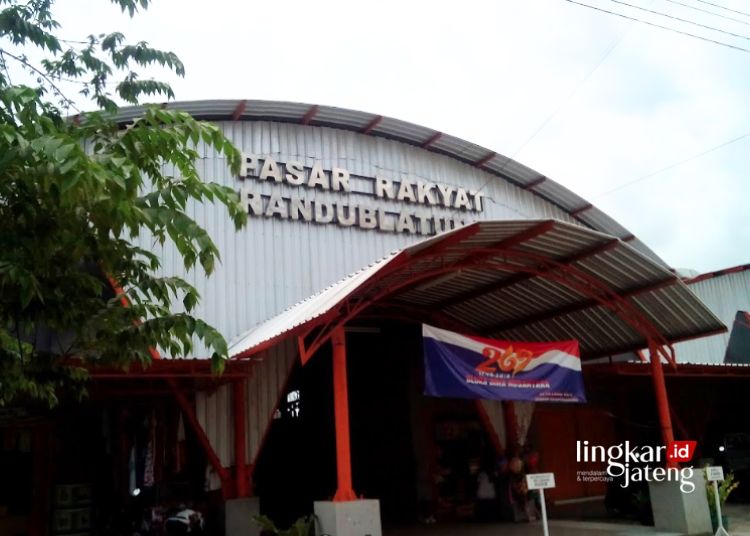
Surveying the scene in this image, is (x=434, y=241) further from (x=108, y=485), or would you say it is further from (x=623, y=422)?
(x=623, y=422)

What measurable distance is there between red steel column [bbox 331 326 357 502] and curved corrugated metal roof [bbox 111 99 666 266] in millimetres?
5903

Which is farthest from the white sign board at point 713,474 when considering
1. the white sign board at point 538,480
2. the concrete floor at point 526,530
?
the white sign board at point 538,480

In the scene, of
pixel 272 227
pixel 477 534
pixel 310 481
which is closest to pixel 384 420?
pixel 310 481

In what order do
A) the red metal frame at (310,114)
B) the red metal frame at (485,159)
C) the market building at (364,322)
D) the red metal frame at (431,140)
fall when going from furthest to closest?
the red metal frame at (485,159)
the red metal frame at (431,140)
the red metal frame at (310,114)
the market building at (364,322)

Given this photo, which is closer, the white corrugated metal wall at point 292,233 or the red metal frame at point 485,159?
the white corrugated metal wall at point 292,233

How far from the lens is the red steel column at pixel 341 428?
30.8 ft

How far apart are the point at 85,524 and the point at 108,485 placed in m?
1.62

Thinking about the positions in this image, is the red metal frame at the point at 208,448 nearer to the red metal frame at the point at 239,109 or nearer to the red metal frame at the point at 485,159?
the red metal frame at the point at 239,109

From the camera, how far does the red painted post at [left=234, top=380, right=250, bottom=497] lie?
11.4 meters

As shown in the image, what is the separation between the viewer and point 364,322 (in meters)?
16.1

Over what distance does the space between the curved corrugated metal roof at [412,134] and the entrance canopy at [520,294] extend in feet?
12.6

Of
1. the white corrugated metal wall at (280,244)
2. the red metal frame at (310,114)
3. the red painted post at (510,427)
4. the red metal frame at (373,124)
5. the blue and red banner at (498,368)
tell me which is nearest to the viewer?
the blue and red banner at (498,368)

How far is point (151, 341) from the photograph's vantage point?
17.6 feet

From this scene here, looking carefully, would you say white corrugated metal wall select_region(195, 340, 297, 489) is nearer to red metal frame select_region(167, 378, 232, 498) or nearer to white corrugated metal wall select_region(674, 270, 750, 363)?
red metal frame select_region(167, 378, 232, 498)
